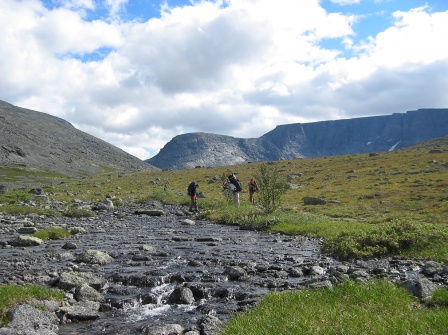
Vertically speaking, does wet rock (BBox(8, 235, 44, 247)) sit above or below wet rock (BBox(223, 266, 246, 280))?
above

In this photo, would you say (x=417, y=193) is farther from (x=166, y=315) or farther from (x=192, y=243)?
(x=166, y=315)

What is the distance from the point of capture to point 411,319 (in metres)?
7.20

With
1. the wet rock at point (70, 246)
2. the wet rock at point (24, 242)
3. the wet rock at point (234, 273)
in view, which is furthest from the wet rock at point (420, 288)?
the wet rock at point (24, 242)

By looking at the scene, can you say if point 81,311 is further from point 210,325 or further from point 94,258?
point 94,258

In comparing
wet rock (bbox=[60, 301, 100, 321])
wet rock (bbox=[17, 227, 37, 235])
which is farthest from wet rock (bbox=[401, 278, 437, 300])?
wet rock (bbox=[17, 227, 37, 235])

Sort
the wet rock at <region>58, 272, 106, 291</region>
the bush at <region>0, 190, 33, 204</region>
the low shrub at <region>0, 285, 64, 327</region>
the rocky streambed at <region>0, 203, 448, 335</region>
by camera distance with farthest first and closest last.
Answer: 1. the bush at <region>0, 190, 33, 204</region>
2. the wet rock at <region>58, 272, 106, 291</region>
3. the rocky streambed at <region>0, 203, 448, 335</region>
4. the low shrub at <region>0, 285, 64, 327</region>

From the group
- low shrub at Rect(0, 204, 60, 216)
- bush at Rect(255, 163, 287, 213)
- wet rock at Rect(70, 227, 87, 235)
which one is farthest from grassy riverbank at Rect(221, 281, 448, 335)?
low shrub at Rect(0, 204, 60, 216)

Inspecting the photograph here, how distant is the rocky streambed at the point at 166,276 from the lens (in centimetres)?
895

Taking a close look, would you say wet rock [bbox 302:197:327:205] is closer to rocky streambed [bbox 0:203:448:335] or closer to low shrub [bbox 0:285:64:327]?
rocky streambed [bbox 0:203:448:335]

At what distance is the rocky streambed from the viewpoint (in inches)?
352

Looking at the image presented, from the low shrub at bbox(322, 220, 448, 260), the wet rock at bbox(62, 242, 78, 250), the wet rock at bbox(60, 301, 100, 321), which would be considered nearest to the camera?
the wet rock at bbox(60, 301, 100, 321)

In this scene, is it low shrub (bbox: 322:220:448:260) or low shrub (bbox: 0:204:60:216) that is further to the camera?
low shrub (bbox: 0:204:60:216)

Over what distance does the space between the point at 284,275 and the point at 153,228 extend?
16558mm

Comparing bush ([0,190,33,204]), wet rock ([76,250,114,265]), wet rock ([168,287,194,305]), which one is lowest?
wet rock ([168,287,194,305])
